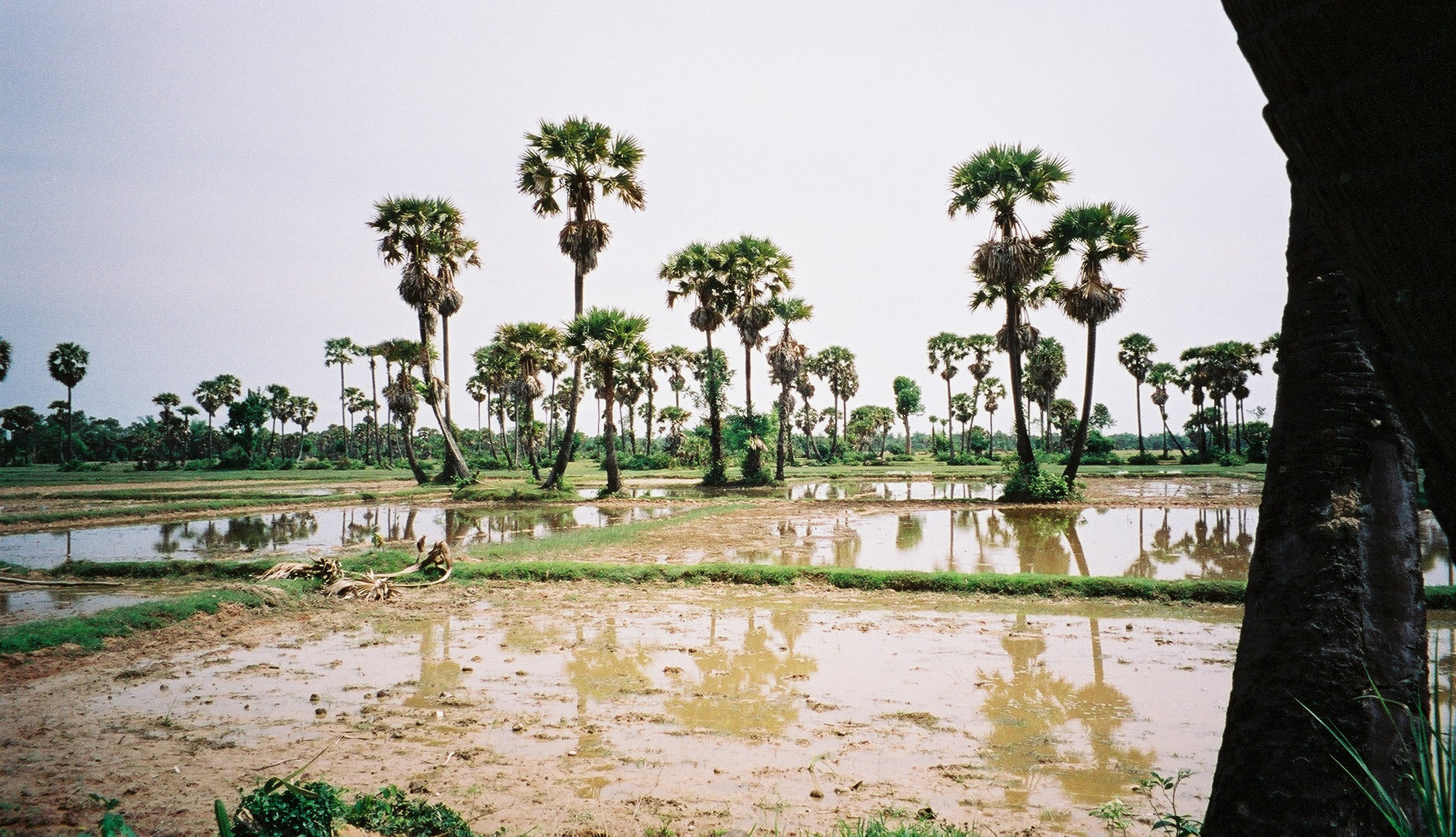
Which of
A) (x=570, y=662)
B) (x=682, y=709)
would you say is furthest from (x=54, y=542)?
(x=682, y=709)

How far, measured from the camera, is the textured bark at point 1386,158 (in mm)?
1168

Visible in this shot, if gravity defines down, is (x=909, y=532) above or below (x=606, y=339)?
below

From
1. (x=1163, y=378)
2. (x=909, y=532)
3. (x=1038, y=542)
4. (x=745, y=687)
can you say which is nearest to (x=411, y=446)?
(x=909, y=532)

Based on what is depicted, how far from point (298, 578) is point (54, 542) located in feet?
42.9

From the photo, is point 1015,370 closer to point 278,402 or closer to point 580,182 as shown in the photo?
point 580,182

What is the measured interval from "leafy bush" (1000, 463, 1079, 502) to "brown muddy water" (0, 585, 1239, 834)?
17.3 metres

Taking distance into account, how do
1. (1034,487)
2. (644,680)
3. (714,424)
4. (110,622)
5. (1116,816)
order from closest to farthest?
(1116,816)
(644,680)
(110,622)
(1034,487)
(714,424)

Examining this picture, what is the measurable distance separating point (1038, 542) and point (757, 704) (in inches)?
526

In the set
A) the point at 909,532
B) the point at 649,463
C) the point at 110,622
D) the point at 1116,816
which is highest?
the point at 649,463

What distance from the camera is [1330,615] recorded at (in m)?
2.90

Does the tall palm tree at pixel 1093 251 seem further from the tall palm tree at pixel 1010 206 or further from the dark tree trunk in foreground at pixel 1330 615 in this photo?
the dark tree trunk in foreground at pixel 1330 615

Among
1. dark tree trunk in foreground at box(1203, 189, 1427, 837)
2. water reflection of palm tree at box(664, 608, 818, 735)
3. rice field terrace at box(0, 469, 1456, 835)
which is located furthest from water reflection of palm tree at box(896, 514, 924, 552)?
dark tree trunk in foreground at box(1203, 189, 1427, 837)

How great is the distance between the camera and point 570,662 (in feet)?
27.8

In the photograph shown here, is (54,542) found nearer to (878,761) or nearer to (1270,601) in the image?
(878,761)
